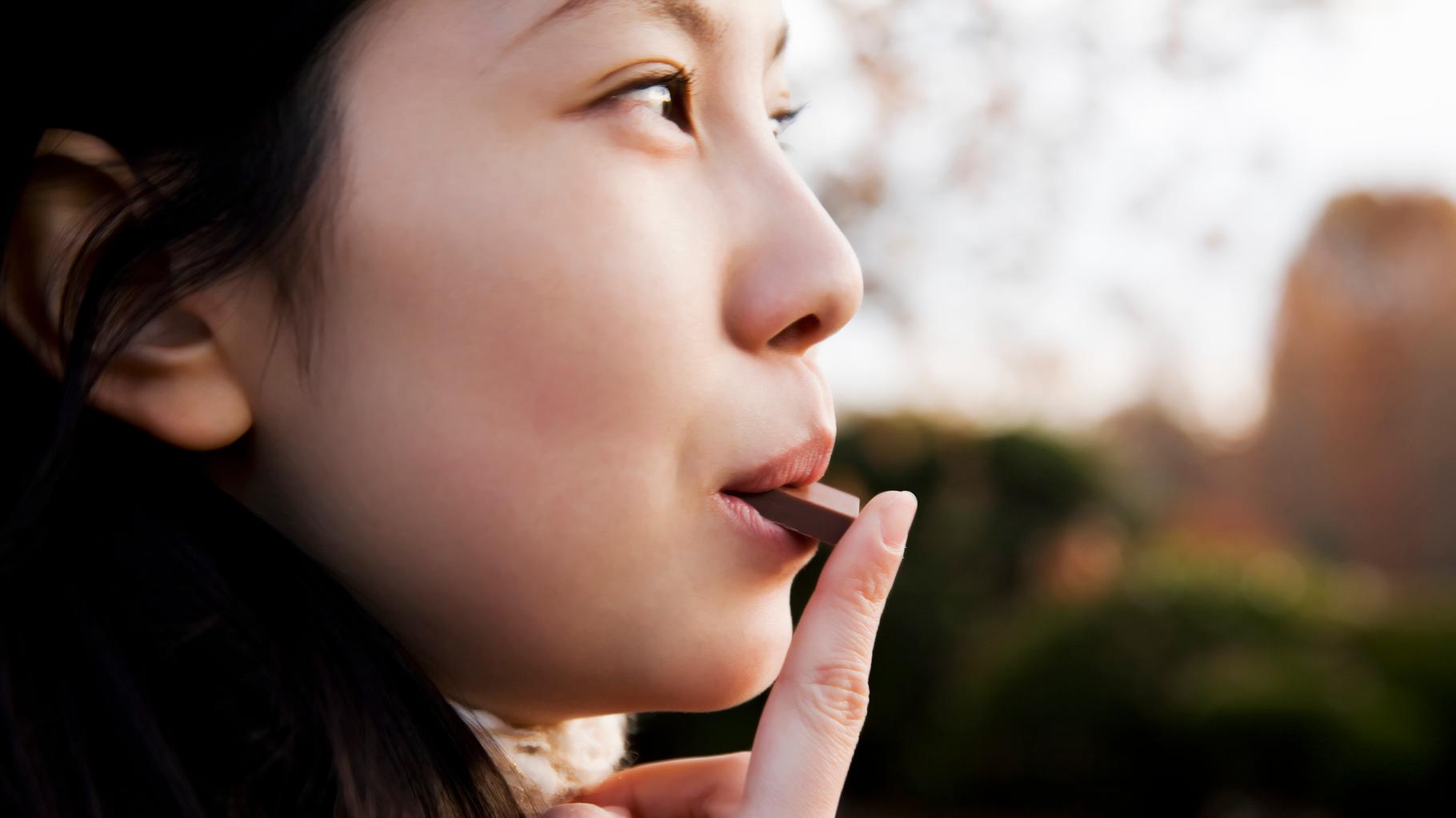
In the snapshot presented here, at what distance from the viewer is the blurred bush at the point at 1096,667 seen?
538 cm

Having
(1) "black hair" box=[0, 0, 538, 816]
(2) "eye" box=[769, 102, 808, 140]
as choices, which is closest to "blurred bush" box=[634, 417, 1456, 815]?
(2) "eye" box=[769, 102, 808, 140]

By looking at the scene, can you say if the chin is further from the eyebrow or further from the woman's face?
the eyebrow

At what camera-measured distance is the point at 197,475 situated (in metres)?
1.14

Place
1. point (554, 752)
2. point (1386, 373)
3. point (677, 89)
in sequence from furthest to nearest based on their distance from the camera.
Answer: point (1386, 373) < point (554, 752) < point (677, 89)

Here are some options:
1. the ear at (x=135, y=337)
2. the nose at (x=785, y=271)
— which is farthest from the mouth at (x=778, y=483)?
the ear at (x=135, y=337)

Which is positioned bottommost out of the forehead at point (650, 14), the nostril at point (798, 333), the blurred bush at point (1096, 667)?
the blurred bush at point (1096, 667)

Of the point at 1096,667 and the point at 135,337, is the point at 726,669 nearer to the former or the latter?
the point at 135,337

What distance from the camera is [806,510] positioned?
1.16m

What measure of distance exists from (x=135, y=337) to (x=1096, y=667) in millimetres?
5938

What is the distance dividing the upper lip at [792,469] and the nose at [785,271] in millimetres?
96

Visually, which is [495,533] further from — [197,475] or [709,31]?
[709,31]

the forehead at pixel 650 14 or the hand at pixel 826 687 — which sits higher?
the forehead at pixel 650 14

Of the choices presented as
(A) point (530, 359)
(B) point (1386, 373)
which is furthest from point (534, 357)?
(B) point (1386, 373)

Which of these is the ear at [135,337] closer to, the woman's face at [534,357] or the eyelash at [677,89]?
the woman's face at [534,357]
